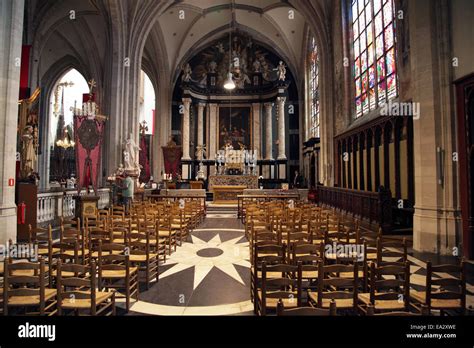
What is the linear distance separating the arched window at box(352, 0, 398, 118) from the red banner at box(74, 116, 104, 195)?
36.6 feet

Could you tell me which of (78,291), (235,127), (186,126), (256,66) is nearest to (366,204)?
(78,291)

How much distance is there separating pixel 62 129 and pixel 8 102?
953 inches

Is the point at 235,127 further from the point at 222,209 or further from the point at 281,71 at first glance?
the point at 222,209

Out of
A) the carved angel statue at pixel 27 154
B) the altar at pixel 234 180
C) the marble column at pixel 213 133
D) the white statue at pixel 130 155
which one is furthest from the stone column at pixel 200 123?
the carved angel statue at pixel 27 154

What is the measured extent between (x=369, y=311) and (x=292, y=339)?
0.80 meters

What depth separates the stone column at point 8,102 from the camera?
6590 millimetres

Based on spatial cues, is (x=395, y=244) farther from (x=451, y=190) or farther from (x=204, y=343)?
(x=451, y=190)

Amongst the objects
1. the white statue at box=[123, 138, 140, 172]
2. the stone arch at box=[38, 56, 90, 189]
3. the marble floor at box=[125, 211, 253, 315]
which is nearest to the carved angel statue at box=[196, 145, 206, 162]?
the white statue at box=[123, 138, 140, 172]

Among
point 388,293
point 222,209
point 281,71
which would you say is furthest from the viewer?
point 281,71

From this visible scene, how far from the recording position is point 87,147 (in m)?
10.5

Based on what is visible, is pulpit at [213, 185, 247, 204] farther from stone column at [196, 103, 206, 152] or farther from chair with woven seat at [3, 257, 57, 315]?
chair with woven seat at [3, 257, 57, 315]

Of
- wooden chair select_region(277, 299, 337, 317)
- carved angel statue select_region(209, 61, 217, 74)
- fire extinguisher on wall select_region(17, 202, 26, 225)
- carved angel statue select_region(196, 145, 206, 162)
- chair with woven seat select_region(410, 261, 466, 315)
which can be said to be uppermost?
carved angel statue select_region(209, 61, 217, 74)

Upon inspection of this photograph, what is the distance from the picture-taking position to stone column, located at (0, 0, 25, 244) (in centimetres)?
659

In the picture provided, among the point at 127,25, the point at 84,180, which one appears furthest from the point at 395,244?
the point at 127,25
